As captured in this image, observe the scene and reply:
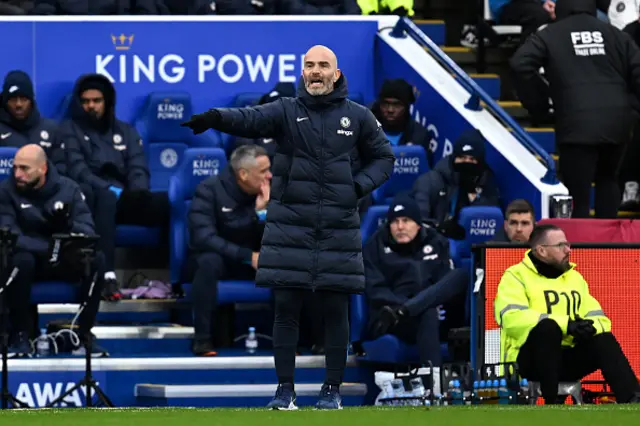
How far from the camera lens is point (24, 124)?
586 inches

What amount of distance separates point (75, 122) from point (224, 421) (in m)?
6.71

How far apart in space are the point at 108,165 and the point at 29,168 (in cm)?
125

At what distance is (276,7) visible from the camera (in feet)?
56.0

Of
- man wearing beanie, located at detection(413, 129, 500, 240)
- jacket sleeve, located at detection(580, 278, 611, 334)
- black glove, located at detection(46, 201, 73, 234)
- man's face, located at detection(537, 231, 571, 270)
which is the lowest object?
jacket sleeve, located at detection(580, 278, 611, 334)

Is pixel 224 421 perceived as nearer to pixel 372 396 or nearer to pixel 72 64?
pixel 372 396

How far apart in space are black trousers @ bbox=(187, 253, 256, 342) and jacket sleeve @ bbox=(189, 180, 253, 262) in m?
0.08

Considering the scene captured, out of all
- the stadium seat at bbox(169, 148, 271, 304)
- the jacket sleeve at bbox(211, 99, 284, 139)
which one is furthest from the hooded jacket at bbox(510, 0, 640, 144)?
the jacket sleeve at bbox(211, 99, 284, 139)

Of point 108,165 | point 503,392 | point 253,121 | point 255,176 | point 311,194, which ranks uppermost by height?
point 253,121

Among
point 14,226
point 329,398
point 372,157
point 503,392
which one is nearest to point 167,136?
point 14,226

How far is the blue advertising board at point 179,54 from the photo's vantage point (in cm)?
1605

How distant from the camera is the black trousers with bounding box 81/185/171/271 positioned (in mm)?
14344

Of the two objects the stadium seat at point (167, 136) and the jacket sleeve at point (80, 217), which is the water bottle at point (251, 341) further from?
the stadium seat at point (167, 136)

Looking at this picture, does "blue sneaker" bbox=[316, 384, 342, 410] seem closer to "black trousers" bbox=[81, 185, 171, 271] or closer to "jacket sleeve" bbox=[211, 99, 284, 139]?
"jacket sleeve" bbox=[211, 99, 284, 139]

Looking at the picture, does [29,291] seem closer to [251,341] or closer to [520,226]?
[251,341]
